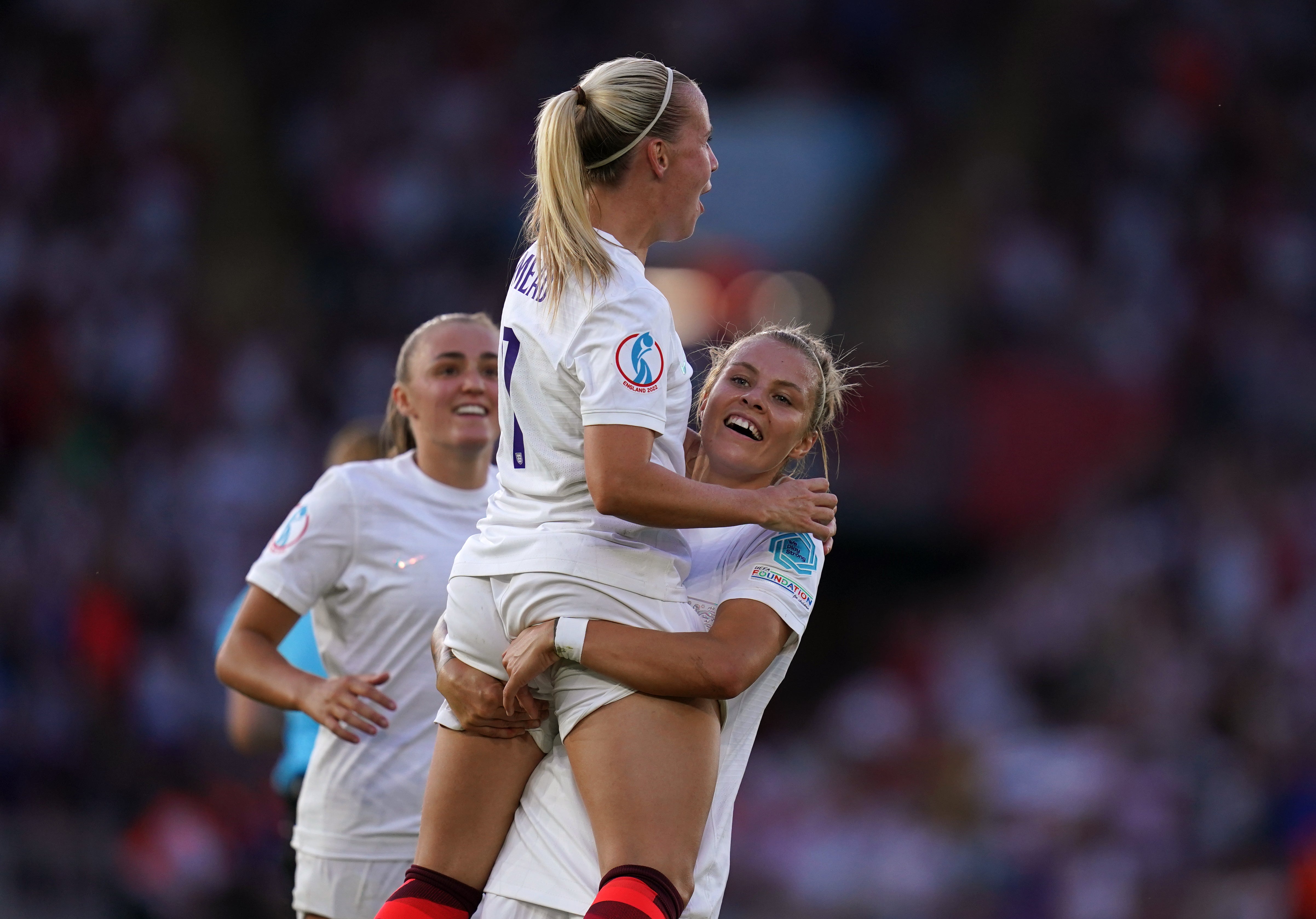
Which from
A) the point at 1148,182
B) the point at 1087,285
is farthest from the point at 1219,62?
the point at 1087,285

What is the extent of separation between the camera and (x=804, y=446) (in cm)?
318

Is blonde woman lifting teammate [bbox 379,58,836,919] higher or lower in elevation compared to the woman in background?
higher

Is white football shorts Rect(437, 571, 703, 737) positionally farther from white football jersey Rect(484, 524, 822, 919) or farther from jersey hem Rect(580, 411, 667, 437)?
jersey hem Rect(580, 411, 667, 437)

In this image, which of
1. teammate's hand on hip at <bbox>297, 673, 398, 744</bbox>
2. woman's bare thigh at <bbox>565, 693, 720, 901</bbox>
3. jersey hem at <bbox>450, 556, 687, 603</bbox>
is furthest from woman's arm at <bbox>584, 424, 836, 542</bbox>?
teammate's hand on hip at <bbox>297, 673, 398, 744</bbox>

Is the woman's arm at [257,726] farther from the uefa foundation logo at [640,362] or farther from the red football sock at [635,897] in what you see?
the uefa foundation logo at [640,362]

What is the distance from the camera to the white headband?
2.77 meters

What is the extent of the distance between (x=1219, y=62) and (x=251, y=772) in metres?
9.60

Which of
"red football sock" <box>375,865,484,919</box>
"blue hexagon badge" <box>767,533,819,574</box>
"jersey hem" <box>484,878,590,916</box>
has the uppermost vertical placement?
"blue hexagon badge" <box>767,533,819,574</box>

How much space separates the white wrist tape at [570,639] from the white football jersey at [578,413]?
0.09 metres

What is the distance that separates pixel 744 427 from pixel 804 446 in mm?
205

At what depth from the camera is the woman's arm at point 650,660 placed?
8.62ft

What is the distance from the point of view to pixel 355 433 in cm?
467

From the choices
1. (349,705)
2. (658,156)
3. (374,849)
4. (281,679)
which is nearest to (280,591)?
(281,679)

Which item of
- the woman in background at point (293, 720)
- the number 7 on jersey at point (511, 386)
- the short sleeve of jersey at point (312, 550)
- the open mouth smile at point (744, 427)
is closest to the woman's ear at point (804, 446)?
the open mouth smile at point (744, 427)
